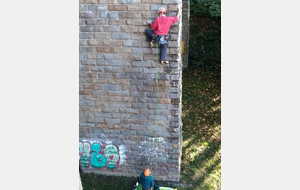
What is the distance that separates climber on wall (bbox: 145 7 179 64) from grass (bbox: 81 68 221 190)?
7.04 ft

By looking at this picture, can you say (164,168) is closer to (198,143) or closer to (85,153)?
(85,153)

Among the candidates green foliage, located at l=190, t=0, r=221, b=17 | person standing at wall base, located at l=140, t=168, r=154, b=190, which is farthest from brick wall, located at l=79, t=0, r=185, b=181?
green foliage, located at l=190, t=0, r=221, b=17

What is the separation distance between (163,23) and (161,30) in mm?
90

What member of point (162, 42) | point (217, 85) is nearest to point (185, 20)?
point (217, 85)

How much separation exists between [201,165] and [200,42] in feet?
20.5

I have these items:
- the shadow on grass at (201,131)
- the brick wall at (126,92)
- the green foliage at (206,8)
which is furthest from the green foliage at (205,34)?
the brick wall at (126,92)

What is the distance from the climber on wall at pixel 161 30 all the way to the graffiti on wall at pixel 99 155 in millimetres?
1711

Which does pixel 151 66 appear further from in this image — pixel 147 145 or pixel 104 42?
pixel 147 145

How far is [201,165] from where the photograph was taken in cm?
414

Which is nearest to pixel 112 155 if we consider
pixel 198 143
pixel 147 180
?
pixel 147 180

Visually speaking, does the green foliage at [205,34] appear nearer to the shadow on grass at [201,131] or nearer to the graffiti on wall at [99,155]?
the shadow on grass at [201,131]

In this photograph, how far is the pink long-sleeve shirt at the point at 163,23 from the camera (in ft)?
9.20

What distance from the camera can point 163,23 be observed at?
281 centimetres

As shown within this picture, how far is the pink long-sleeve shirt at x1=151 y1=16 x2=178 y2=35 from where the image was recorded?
280cm
